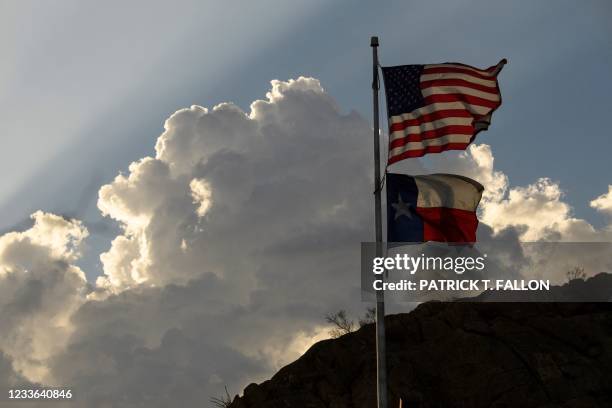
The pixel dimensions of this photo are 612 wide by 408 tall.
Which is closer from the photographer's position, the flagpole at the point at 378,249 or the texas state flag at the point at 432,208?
the flagpole at the point at 378,249

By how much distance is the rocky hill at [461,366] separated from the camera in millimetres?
38156

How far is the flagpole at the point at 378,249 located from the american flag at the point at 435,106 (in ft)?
1.32

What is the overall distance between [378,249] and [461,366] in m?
22.6

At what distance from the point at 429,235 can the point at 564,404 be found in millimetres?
20169

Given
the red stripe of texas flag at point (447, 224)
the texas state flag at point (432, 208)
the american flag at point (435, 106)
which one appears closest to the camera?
the texas state flag at point (432, 208)

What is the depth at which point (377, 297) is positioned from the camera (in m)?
19.2

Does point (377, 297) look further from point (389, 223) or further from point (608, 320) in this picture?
point (608, 320)

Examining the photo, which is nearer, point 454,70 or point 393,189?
point 393,189

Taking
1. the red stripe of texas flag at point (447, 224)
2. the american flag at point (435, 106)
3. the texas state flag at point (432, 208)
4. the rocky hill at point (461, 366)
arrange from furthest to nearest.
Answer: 1. the rocky hill at point (461, 366)
2. the american flag at point (435, 106)
3. the red stripe of texas flag at point (447, 224)
4. the texas state flag at point (432, 208)

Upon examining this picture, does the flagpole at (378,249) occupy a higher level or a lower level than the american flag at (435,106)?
lower

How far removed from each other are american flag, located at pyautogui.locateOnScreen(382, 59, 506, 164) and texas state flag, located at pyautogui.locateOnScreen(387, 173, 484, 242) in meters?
0.78

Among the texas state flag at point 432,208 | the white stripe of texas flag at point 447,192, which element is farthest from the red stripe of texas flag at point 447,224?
the white stripe of texas flag at point 447,192

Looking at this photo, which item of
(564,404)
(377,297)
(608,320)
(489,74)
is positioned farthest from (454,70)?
(608,320)

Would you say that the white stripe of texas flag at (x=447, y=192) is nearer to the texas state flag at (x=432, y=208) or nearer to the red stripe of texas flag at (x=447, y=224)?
the texas state flag at (x=432, y=208)
